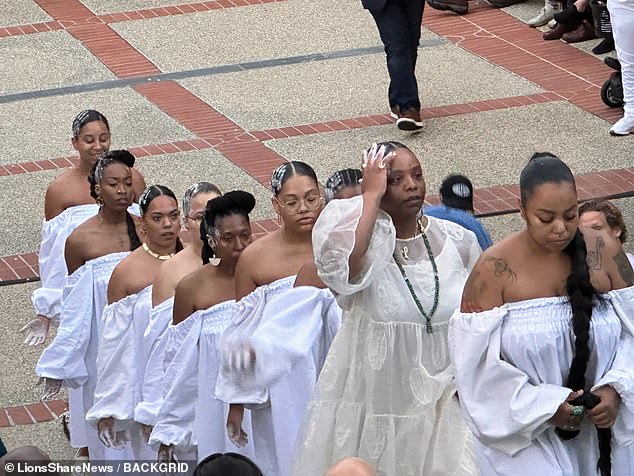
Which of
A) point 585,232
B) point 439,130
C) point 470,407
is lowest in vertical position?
point 439,130

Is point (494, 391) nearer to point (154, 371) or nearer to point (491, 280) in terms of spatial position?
point (491, 280)

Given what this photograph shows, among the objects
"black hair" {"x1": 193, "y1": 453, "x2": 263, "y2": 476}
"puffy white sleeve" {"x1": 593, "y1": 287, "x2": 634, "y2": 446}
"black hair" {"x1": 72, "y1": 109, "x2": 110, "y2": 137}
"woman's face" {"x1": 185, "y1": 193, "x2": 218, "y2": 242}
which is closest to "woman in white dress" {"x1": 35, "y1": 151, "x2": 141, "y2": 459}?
"woman's face" {"x1": 185, "y1": 193, "x2": 218, "y2": 242}

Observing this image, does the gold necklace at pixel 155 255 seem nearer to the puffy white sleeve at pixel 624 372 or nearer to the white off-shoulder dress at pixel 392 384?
the white off-shoulder dress at pixel 392 384

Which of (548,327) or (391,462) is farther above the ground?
(548,327)

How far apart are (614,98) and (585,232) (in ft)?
23.1


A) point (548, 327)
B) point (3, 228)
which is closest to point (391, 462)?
point (548, 327)

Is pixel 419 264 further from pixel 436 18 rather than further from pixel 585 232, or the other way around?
pixel 436 18

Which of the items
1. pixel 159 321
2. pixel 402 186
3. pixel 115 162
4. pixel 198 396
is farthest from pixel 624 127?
pixel 402 186

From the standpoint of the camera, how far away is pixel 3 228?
1027cm

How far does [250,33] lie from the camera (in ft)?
47.4

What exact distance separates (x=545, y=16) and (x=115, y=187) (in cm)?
765

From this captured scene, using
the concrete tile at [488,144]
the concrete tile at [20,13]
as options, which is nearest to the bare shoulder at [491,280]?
the concrete tile at [488,144]

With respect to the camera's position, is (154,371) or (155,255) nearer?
(154,371)

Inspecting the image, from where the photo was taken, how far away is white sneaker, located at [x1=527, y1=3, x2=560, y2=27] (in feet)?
45.6
